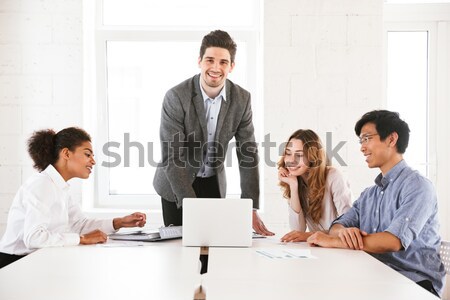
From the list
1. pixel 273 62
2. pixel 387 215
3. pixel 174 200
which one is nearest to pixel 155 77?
pixel 273 62

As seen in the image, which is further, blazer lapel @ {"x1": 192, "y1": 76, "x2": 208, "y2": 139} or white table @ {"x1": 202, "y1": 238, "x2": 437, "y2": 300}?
blazer lapel @ {"x1": 192, "y1": 76, "x2": 208, "y2": 139}

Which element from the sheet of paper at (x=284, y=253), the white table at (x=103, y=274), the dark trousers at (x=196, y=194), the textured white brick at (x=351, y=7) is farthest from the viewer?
the textured white brick at (x=351, y=7)

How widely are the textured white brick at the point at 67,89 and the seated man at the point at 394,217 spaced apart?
1941 mm

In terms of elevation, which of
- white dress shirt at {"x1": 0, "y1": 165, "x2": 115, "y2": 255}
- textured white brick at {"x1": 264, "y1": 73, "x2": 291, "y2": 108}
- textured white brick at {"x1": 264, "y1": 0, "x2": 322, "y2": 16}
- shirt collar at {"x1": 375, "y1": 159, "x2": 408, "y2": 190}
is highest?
textured white brick at {"x1": 264, "y1": 0, "x2": 322, "y2": 16}

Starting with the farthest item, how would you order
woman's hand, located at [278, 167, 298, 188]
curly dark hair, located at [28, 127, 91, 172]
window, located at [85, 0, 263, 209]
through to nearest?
window, located at [85, 0, 263, 209]
woman's hand, located at [278, 167, 298, 188]
curly dark hair, located at [28, 127, 91, 172]

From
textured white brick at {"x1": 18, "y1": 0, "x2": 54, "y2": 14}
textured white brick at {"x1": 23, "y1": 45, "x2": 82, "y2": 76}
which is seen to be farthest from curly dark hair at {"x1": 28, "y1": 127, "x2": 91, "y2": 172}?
textured white brick at {"x1": 18, "y1": 0, "x2": 54, "y2": 14}

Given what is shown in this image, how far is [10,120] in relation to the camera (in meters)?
3.75

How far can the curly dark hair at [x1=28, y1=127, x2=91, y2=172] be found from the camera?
2.68 metres

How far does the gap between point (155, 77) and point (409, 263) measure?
2328mm

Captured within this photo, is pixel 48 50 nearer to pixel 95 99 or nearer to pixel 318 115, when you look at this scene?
pixel 95 99

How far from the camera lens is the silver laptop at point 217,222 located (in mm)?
2303

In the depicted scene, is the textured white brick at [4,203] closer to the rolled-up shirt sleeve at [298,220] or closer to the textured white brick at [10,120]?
the textured white brick at [10,120]

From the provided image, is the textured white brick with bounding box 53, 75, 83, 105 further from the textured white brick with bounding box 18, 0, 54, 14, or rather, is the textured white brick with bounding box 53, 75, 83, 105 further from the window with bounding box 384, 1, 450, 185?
the window with bounding box 384, 1, 450, 185

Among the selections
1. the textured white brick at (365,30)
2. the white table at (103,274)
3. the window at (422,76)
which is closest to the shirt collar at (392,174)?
the white table at (103,274)
